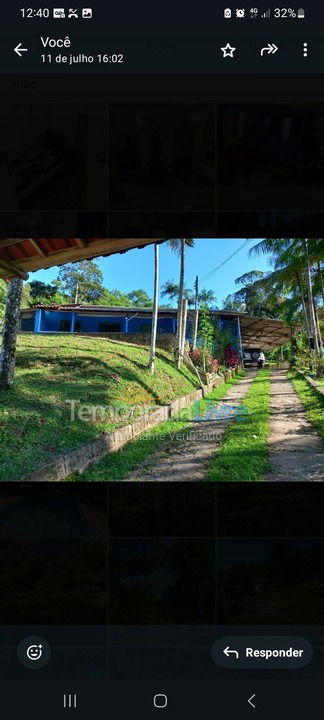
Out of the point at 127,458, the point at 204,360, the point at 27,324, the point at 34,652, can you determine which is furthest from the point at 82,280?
the point at 34,652

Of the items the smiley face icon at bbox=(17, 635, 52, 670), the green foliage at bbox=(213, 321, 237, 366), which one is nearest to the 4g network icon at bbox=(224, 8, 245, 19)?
the green foliage at bbox=(213, 321, 237, 366)

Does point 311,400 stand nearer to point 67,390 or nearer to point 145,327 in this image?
point 145,327

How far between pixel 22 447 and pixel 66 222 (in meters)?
0.96

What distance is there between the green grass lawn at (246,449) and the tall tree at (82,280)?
0.82 meters

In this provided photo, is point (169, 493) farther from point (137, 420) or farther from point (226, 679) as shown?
point (226, 679)

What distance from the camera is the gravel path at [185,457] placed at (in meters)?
1.44

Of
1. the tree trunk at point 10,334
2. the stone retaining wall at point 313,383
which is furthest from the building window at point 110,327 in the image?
the stone retaining wall at point 313,383

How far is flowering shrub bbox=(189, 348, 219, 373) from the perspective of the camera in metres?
1.67

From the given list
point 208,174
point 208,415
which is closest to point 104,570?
point 208,415

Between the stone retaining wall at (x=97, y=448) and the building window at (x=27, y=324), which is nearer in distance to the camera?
the stone retaining wall at (x=97, y=448)

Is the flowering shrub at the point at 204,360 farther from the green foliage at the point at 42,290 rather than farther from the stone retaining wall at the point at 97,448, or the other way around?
the green foliage at the point at 42,290

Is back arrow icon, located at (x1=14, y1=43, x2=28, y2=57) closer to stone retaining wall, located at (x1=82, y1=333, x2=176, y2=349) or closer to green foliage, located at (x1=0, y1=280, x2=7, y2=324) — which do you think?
green foliage, located at (x1=0, y1=280, x2=7, y2=324)

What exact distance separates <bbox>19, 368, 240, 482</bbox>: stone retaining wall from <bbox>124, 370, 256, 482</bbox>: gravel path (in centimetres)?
11

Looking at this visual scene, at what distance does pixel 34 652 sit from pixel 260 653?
79 cm
